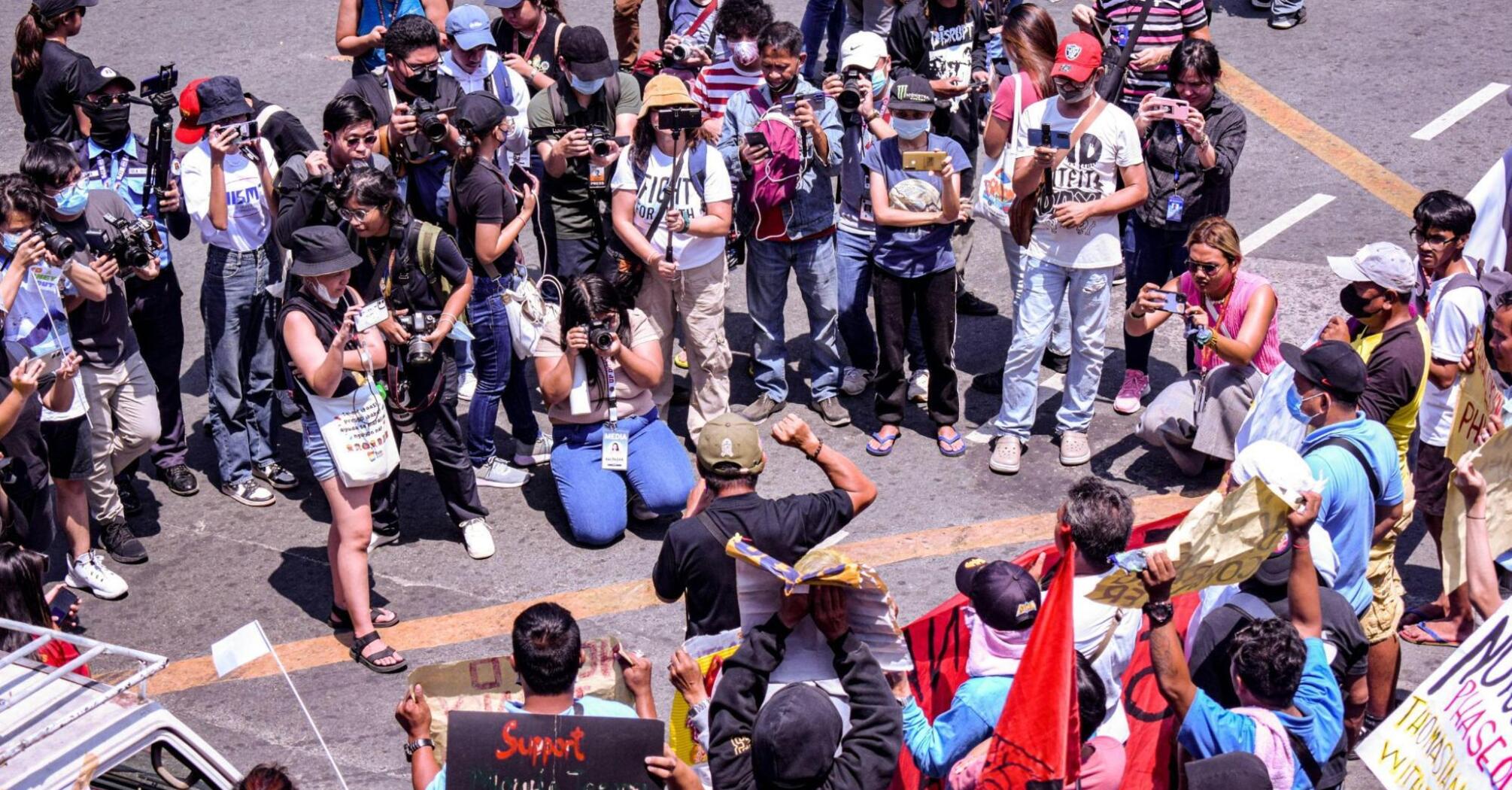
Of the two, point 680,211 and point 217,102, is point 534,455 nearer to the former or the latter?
point 680,211

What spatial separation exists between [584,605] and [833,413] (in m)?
2.19

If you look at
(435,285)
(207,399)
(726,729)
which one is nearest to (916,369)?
(435,285)

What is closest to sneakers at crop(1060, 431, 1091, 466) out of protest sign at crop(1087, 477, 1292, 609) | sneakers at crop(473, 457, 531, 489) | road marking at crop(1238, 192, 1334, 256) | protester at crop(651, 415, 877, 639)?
road marking at crop(1238, 192, 1334, 256)

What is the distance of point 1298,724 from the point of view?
514 centimetres

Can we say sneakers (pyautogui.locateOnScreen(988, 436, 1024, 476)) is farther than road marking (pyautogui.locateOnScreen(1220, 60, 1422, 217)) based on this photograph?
No

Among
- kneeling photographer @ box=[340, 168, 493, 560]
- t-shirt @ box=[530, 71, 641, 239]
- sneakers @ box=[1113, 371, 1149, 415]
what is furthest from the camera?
sneakers @ box=[1113, 371, 1149, 415]

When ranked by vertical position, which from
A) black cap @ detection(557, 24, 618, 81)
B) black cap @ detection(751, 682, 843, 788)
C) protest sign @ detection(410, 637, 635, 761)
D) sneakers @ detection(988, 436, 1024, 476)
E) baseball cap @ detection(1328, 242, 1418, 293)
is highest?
black cap @ detection(557, 24, 618, 81)

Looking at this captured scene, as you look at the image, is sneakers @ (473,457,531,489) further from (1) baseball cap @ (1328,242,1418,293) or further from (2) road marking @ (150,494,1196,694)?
(1) baseball cap @ (1328,242,1418,293)

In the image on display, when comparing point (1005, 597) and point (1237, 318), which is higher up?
point (1005, 597)

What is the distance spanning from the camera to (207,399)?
9609 millimetres

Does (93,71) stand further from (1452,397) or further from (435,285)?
(1452,397)

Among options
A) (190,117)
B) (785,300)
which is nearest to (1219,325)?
(785,300)

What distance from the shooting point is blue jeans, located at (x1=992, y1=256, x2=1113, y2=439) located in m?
8.62

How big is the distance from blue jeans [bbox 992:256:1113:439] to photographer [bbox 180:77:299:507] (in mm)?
3942
